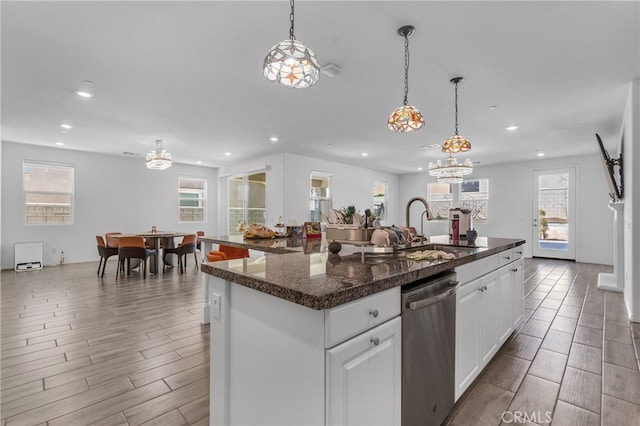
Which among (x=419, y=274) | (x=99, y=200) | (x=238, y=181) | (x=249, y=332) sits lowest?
(x=249, y=332)

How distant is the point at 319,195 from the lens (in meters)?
8.05

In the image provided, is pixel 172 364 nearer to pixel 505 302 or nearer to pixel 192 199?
pixel 505 302

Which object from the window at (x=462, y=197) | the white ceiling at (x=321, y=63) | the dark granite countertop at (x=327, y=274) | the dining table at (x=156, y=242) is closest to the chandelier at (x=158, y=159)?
the white ceiling at (x=321, y=63)

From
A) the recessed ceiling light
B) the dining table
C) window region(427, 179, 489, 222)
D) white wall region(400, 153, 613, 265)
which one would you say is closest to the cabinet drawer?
the recessed ceiling light

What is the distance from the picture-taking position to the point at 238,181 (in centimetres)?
890

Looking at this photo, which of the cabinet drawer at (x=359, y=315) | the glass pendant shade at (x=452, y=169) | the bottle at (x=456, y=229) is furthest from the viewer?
the glass pendant shade at (x=452, y=169)

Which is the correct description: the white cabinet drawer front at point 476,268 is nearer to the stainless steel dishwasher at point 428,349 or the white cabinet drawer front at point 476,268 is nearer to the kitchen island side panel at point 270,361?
the stainless steel dishwasher at point 428,349

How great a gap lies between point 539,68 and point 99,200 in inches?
352

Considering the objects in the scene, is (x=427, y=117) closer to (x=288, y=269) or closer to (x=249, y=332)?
(x=288, y=269)

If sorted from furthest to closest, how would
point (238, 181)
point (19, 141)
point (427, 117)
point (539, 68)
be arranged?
point (238, 181)
point (19, 141)
point (427, 117)
point (539, 68)

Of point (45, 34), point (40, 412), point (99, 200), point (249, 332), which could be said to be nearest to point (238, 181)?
point (99, 200)

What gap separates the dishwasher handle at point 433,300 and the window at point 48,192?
853 cm

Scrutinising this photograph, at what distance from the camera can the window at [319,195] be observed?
7.77m

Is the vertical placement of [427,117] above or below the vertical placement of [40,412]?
above
